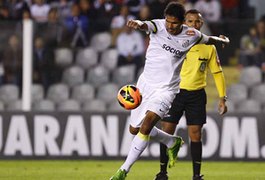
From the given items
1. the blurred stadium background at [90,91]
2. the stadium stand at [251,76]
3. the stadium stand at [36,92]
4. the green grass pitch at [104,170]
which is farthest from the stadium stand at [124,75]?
the stadium stand at [251,76]

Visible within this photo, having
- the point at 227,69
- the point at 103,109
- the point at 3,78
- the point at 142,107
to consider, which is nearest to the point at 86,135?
the point at 103,109

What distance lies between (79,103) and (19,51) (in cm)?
142

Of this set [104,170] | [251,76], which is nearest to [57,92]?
[104,170]

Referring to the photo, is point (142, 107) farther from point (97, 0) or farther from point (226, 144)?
point (97, 0)

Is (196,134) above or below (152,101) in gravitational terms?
below

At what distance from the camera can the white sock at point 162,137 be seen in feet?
35.6

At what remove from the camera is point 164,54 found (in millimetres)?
10516

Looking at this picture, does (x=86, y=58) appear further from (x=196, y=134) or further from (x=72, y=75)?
(x=196, y=134)

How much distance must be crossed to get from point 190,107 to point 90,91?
5063mm

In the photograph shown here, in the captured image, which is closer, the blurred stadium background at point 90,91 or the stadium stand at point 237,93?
the blurred stadium background at point 90,91

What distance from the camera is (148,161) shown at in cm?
1538

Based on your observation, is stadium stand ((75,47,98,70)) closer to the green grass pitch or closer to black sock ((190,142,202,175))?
the green grass pitch

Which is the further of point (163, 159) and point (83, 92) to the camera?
point (83, 92)

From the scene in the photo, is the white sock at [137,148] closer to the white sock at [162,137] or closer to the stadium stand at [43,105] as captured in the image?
the white sock at [162,137]
